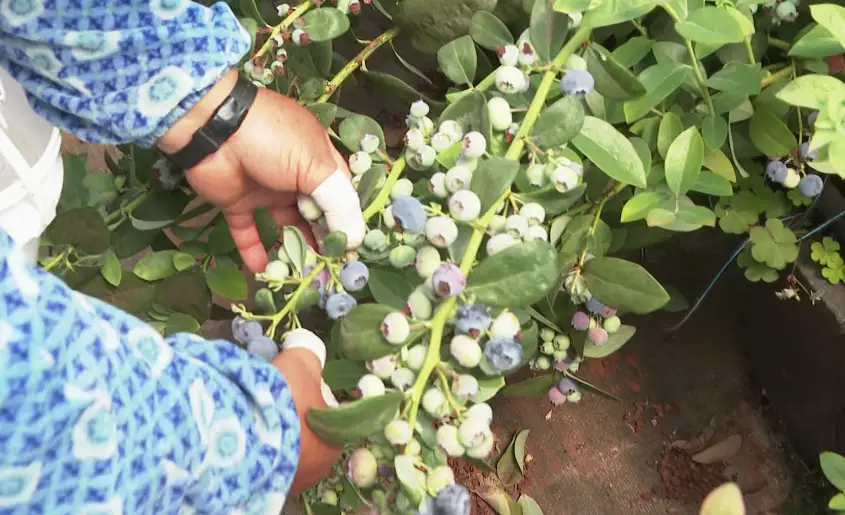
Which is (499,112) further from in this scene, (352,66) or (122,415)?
(122,415)

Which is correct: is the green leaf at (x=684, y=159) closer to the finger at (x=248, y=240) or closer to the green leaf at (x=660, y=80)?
the green leaf at (x=660, y=80)

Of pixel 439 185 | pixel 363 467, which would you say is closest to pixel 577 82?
pixel 439 185

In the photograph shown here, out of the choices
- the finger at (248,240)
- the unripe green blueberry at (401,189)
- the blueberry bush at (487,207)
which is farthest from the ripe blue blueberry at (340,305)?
the finger at (248,240)

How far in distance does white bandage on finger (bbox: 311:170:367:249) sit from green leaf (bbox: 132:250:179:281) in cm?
21

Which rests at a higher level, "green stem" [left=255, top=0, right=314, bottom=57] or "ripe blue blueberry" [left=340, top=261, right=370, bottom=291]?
"green stem" [left=255, top=0, right=314, bottom=57]

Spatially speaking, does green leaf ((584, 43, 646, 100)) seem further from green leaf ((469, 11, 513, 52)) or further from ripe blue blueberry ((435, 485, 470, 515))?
ripe blue blueberry ((435, 485, 470, 515))

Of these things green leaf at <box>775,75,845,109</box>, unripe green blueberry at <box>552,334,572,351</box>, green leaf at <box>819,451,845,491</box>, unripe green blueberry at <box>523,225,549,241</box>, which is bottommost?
unripe green blueberry at <box>552,334,572,351</box>

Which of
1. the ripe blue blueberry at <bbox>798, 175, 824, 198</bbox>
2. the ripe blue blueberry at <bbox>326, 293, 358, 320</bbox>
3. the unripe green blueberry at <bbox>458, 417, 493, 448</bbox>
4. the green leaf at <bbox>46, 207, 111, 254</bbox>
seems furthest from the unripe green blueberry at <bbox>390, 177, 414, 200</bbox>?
the ripe blue blueberry at <bbox>798, 175, 824, 198</bbox>

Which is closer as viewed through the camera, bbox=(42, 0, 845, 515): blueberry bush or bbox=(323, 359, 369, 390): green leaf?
bbox=(42, 0, 845, 515): blueberry bush

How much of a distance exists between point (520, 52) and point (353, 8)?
0.21 meters

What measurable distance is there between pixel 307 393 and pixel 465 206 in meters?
0.20

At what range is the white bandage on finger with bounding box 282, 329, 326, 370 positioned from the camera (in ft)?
1.93

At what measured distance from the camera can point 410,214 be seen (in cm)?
52

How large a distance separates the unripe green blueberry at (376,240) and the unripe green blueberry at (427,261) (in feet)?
0.17
